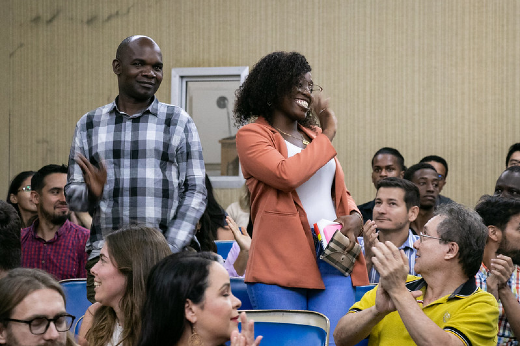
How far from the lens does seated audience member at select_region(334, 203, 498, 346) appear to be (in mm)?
2012

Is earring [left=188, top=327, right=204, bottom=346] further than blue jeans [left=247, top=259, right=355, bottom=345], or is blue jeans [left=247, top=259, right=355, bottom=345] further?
blue jeans [left=247, top=259, right=355, bottom=345]

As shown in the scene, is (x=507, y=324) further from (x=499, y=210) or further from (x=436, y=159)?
(x=436, y=159)

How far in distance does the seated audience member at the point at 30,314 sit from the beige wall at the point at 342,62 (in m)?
3.67

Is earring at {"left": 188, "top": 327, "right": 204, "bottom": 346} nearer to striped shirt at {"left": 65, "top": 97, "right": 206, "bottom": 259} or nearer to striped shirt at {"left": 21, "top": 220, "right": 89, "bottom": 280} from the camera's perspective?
striped shirt at {"left": 65, "top": 97, "right": 206, "bottom": 259}

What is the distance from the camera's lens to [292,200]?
2279mm

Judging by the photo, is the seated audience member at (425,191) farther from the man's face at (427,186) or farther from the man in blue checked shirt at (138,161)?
the man in blue checked shirt at (138,161)

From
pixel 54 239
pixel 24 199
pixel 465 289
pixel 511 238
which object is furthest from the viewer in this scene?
pixel 24 199

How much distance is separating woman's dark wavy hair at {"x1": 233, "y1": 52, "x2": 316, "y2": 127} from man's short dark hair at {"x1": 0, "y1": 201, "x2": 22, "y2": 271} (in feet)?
3.16

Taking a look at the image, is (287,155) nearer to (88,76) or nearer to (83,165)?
(83,165)

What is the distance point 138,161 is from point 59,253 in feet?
5.11

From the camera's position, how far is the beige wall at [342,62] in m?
5.05

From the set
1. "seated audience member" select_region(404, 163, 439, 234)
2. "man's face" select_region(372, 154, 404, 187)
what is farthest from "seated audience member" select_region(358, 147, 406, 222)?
"seated audience member" select_region(404, 163, 439, 234)

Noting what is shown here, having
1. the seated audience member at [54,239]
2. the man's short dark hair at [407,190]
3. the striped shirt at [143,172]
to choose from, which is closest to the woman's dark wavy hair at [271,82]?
the striped shirt at [143,172]

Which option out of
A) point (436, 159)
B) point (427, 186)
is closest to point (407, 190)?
point (427, 186)
